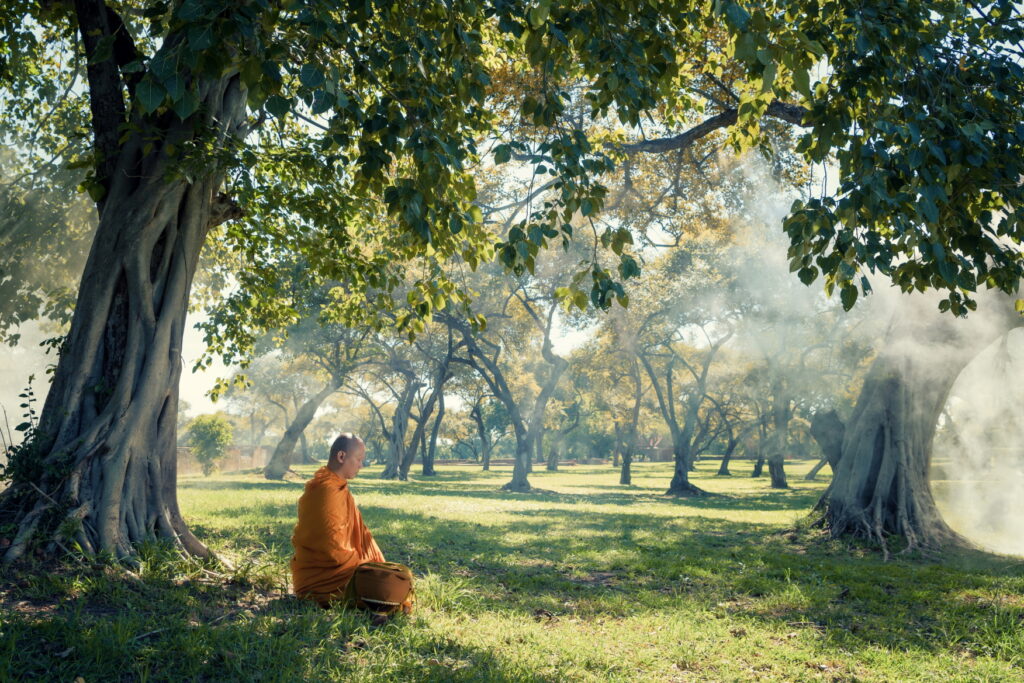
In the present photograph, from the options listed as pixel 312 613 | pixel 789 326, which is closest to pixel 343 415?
pixel 789 326

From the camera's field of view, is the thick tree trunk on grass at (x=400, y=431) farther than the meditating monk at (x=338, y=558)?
Yes

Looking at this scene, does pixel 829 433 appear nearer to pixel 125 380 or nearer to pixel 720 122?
pixel 720 122

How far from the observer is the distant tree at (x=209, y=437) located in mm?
32281

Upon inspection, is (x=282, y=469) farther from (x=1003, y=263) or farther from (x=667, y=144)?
(x=1003, y=263)

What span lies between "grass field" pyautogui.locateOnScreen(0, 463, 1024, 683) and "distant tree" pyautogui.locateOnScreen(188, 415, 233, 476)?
24.3 meters

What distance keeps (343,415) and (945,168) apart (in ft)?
233

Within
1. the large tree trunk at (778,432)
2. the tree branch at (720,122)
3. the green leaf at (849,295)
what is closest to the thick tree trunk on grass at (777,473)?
the large tree trunk at (778,432)

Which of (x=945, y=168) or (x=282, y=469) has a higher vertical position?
(x=945, y=168)

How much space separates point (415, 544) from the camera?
962 cm

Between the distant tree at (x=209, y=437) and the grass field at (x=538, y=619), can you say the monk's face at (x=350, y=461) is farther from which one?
the distant tree at (x=209, y=437)

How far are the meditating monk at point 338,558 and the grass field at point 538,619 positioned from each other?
0.17 m

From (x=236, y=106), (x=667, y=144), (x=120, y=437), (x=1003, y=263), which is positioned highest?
(x=667, y=144)

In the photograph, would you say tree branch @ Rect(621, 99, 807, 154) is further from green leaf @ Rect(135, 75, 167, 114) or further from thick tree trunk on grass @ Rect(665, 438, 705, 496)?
thick tree trunk on grass @ Rect(665, 438, 705, 496)

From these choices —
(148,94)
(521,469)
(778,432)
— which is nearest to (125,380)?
(148,94)
